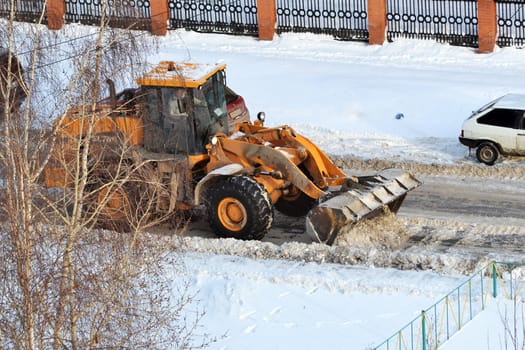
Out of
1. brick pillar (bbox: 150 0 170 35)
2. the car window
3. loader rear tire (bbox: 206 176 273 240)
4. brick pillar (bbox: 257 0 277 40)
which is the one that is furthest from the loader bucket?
brick pillar (bbox: 150 0 170 35)

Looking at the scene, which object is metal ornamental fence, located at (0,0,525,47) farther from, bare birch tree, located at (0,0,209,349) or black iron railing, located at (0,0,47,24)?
bare birch tree, located at (0,0,209,349)

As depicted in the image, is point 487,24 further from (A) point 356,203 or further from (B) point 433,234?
(A) point 356,203

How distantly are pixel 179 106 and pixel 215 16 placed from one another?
1304 centimetres

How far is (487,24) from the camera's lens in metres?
28.2

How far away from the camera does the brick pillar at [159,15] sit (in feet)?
102

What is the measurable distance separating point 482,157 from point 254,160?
5255mm

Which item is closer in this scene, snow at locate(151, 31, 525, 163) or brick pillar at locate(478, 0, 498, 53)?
snow at locate(151, 31, 525, 163)

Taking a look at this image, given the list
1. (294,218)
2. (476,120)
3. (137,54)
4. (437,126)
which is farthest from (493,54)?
(137,54)

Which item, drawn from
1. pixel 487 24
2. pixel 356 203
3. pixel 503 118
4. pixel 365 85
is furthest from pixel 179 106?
pixel 487 24

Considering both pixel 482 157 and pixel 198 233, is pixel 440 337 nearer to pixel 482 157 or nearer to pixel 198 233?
pixel 198 233

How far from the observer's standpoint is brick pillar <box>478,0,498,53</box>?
28.1 m

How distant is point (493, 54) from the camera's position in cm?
2833

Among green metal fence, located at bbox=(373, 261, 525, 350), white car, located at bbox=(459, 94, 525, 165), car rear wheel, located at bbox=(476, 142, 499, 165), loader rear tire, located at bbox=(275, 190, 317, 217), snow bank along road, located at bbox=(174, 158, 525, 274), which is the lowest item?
green metal fence, located at bbox=(373, 261, 525, 350)

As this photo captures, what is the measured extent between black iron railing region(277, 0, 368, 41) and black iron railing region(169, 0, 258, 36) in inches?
35.2
